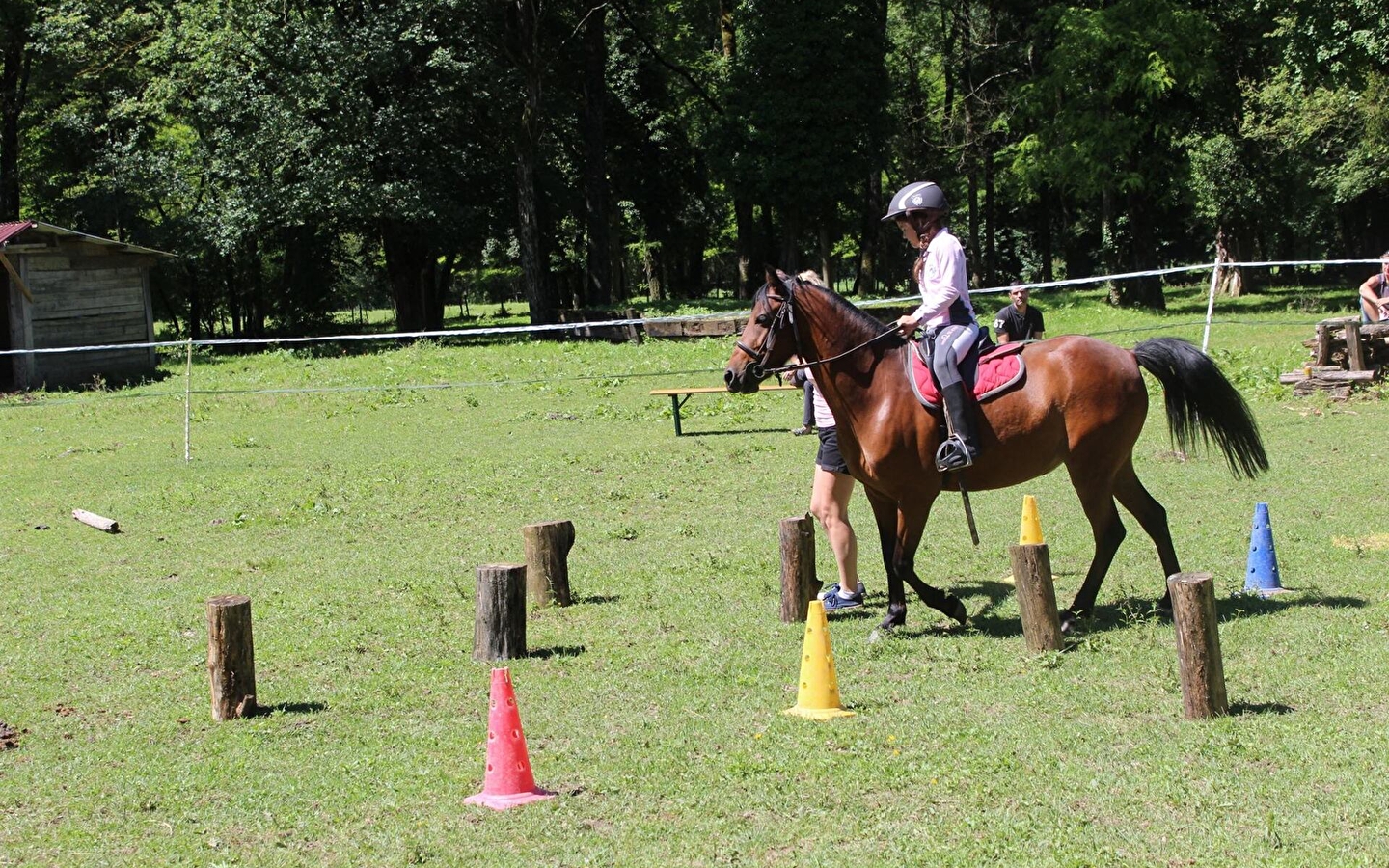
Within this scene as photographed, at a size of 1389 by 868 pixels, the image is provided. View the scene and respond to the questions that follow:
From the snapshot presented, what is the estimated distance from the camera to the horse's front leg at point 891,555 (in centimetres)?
863

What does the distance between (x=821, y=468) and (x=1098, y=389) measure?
198 cm

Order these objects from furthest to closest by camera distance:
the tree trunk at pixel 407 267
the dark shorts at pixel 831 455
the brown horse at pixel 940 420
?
the tree trunk at pixel 407 267
the dark shorts at pixel 831 455
the brown horse at pixel 940 420

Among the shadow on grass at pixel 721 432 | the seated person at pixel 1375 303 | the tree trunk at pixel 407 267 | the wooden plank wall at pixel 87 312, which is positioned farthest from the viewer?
the tree trunk at pixel 407 267

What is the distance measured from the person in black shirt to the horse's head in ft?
18.7

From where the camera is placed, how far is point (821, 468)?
940 centimetres

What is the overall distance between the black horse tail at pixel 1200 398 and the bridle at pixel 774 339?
6.12 feet

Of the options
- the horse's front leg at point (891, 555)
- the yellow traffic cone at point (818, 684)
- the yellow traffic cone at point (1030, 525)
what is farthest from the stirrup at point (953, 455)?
the yellow traffic cone at point (818, 684)

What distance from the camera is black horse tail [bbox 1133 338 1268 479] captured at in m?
8.84

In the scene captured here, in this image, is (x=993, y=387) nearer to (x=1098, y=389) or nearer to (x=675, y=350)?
(x=1098, y=389)

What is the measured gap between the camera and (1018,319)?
14023mm

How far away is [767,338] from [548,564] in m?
2.71

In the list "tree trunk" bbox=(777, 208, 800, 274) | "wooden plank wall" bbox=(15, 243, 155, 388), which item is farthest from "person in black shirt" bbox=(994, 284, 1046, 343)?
"tree trunk" bbox=(777, 208, 800, 274)

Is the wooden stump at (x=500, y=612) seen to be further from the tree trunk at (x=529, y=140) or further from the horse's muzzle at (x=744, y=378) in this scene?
the tree trunk at (x=529, y=140)

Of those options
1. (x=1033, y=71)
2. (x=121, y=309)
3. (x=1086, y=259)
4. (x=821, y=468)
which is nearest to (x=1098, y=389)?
(x=821, y=468)
